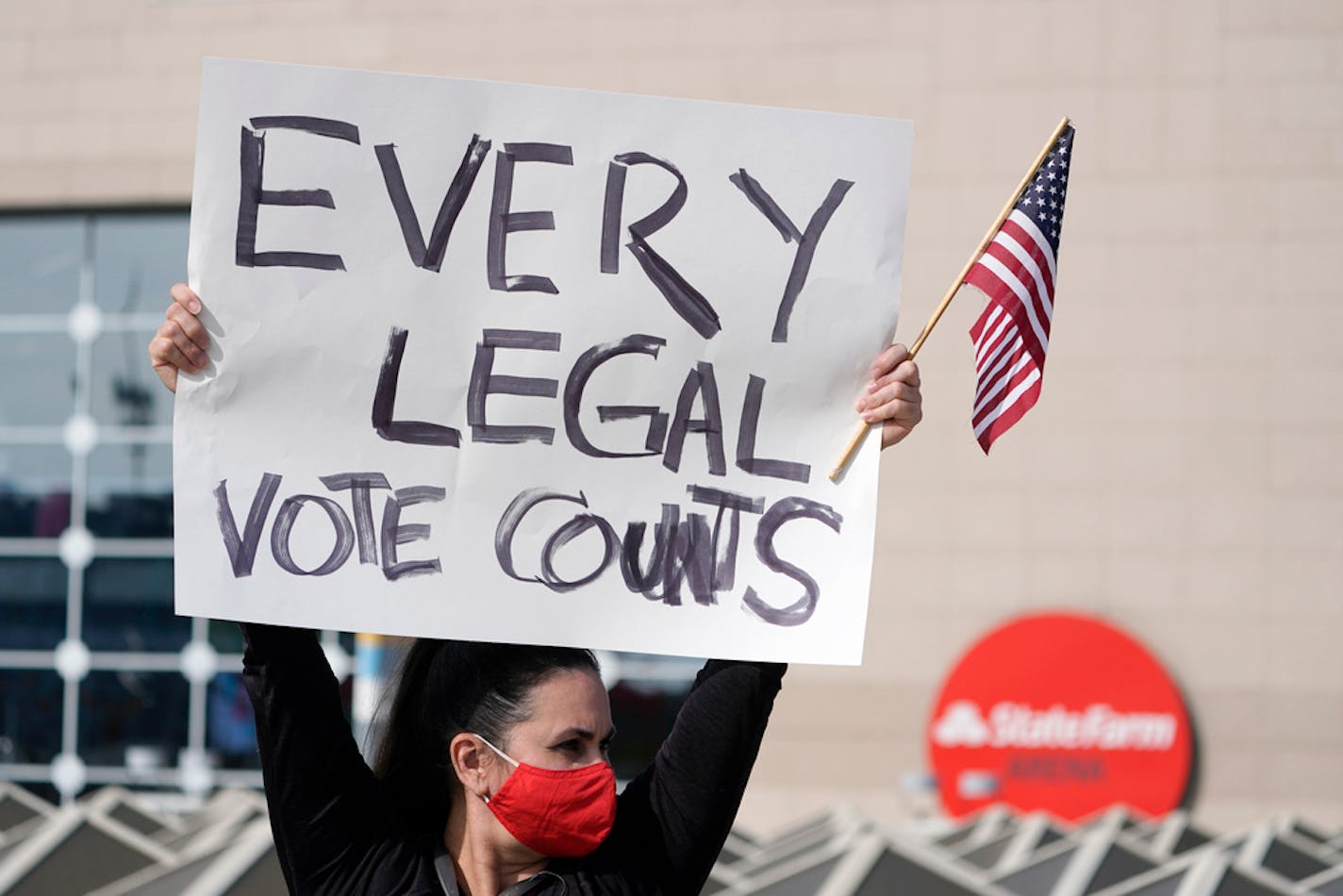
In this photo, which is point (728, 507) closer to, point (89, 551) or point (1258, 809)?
point (1258, 809)

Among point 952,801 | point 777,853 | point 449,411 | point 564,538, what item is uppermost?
→ point 449,411

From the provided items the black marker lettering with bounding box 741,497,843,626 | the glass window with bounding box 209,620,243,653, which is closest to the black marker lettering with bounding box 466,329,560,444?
the black marker lettering with bounding box 741,497,843,626

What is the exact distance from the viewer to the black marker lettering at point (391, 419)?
254 centimetres

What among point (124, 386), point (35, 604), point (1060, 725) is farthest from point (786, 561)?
point (35, 604)

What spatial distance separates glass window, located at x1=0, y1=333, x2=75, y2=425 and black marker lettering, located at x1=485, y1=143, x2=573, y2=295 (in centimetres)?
1135

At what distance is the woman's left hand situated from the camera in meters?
2.56

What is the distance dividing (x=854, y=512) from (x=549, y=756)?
56cm

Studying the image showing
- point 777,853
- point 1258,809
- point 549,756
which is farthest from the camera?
point 1258,809

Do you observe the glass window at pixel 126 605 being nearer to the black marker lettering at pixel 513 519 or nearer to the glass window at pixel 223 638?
the glass window at pixel 223 638

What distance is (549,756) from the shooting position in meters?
2.44

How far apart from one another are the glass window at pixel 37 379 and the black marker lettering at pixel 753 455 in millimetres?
11488

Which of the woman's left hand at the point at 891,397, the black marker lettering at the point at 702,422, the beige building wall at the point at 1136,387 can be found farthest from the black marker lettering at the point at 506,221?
the beige building wall at the point at 1136,387

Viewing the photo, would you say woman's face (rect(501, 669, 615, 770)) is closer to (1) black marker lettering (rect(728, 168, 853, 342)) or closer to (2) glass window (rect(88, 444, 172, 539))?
(1) black marker lettering (rect(728, 168, 853, 342))

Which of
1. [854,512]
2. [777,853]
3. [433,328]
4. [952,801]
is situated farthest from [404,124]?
[952,801]
